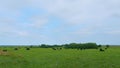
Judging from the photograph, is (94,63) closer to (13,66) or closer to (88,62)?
(88,62)

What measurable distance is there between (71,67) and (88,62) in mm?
3679

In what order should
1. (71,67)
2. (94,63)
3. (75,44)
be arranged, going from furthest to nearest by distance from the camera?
(75,44), (94,63), (71,67)

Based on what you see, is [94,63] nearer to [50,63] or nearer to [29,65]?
[50,63]

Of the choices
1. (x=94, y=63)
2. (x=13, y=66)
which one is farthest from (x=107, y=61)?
(x=13, y=66)

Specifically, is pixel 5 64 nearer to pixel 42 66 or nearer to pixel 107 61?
pixel 42 66

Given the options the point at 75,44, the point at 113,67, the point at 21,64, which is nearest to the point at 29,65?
the point at 21,64

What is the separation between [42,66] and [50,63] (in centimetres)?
202

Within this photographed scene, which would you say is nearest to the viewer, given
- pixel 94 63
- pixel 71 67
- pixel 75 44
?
pixel 71 67

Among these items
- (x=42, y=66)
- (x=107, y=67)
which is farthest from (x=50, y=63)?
(x=107, y=67)

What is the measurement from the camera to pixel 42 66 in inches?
1302

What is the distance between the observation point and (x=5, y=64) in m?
34.9

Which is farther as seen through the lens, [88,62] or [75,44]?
[75,44]

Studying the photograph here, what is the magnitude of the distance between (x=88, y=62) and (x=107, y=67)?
3.44 metres

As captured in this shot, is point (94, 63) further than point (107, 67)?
Yes
